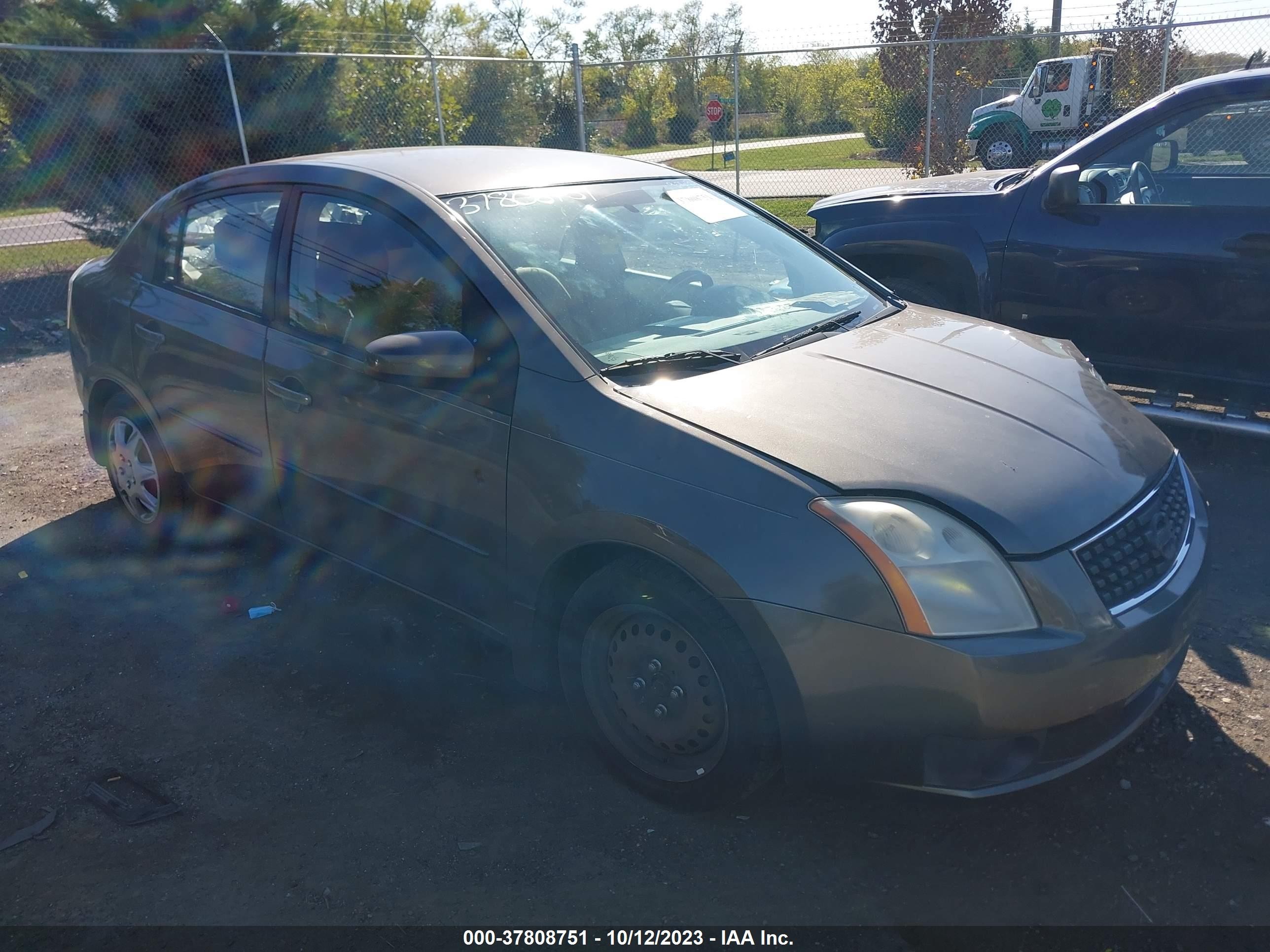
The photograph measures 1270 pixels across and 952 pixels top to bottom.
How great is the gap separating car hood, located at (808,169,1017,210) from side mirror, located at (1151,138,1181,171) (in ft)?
2.76

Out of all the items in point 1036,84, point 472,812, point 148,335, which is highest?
point 1036,84

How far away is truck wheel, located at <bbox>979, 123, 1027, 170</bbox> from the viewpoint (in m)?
20.0

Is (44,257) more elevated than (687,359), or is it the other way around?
(687,359)

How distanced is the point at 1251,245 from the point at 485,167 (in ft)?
12.3

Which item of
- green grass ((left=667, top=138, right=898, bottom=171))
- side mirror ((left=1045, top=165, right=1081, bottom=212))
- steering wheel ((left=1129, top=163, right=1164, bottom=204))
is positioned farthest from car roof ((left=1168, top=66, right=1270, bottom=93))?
green grass ((left=667, top=138, right=898, bottom=171))

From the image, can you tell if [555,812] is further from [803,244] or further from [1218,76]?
[1218,76]

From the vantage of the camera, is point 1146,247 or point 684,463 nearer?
point 684,463

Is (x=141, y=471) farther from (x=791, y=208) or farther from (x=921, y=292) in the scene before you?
(x=791, y=208)

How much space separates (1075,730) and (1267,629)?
179cm

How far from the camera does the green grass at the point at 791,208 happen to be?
14.5 m

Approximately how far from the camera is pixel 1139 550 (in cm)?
277

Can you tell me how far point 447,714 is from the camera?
11.7 ft

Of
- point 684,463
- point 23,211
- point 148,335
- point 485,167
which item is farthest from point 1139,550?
point 23,211

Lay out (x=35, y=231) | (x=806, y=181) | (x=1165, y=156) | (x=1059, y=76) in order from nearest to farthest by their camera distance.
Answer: (x=1165, y=156)
(x=35, y=231)
(x=806, y=181)
(x=1059, y=76)
